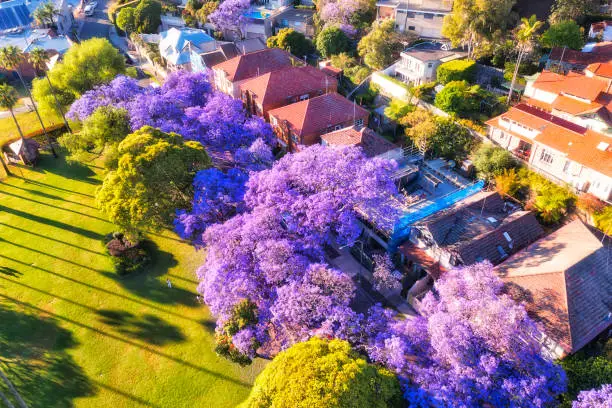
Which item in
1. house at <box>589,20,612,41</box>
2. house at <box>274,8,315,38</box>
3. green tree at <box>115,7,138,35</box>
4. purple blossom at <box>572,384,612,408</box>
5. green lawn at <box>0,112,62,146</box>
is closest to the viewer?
purple blossom at <box>572,384,612,408</box>

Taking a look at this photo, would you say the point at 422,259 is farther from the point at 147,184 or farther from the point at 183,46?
the point at 183,46

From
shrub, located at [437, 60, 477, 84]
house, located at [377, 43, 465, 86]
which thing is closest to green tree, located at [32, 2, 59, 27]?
house, located at [377, 43, 465, 86]

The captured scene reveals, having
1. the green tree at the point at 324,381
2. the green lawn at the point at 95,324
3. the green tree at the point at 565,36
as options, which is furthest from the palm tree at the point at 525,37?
the green lawn at the point at 95,324

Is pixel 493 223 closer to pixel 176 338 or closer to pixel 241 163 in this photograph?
pixel 241 163

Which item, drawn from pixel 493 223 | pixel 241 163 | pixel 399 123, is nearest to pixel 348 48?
pixel 399 123

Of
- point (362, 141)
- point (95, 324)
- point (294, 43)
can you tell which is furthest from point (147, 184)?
point (294, 43)

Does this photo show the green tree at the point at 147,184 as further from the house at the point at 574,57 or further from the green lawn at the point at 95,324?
the house at the point at 574,57

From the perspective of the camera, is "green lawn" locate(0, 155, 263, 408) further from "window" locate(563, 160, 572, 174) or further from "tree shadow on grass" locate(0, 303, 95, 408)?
→ "window" locate(563, 160, 572, 174)
